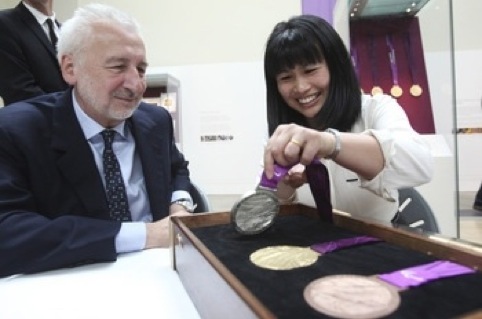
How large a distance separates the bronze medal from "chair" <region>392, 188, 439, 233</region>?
625 millimetres

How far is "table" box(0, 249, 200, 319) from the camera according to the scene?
0.56 metres

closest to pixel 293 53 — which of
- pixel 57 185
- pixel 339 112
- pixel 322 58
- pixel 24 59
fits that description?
pixel 322 58

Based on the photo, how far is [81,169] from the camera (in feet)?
3.19

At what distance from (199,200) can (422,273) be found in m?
0.93

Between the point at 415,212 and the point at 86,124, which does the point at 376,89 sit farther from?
the point at 86,124

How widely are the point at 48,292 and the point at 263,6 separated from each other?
7.29 feet

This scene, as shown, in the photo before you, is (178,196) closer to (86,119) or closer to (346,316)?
(86,119)

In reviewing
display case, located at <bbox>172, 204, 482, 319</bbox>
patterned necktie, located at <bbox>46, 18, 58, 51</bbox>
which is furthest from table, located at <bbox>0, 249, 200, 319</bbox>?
patterned necktie, located at <bbox>46, 18, 58, 51</bbox>

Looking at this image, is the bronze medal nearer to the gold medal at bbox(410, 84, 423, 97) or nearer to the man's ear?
the man's ear

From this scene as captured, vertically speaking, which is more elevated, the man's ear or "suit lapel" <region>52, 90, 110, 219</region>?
the man's ear

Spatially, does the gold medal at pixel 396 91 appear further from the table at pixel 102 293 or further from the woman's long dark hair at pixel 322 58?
the table at pixel 102 293

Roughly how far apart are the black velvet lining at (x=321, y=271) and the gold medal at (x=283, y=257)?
1 centimetres

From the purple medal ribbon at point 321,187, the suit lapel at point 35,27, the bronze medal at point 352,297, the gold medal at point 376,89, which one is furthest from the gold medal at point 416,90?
the bronze medal at point 352,297

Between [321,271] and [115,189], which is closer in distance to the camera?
[321,271]
